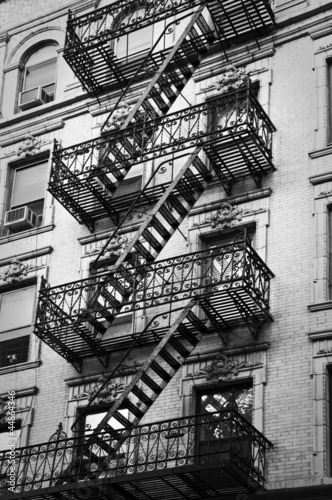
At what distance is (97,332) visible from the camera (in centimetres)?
2634

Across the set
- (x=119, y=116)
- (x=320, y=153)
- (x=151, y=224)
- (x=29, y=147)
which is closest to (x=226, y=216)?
(x=151, y=224)

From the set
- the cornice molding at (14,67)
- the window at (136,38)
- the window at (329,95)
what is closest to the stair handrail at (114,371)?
the window at (329,95)

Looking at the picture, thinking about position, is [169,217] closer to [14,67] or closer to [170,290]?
[170,290]

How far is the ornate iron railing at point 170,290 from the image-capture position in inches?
955

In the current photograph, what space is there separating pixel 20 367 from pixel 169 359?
421 centimetres

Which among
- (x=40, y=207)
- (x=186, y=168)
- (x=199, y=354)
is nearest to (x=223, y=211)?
(x=186, y=168)

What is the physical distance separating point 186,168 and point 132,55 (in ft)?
18.6

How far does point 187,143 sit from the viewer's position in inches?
1084

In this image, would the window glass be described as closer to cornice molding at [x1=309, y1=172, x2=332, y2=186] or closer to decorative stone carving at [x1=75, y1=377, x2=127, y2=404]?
decorative stone carving at [x1=75, y1=377, x2=127, y2=404]

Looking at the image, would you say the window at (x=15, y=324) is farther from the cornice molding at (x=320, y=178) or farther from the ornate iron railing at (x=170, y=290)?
the cornice molding at (x=320, y=178)

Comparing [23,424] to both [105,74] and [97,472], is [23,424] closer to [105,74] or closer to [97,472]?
[97,472]

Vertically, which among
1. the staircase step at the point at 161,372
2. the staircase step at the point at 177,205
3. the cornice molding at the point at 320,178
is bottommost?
the staircase step at the point at 161,372

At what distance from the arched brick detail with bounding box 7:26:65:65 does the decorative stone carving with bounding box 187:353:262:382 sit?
1142cm

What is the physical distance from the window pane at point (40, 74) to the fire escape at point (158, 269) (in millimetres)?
1806
